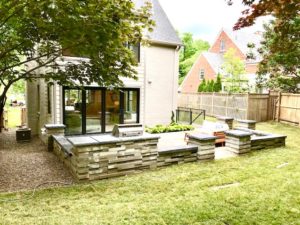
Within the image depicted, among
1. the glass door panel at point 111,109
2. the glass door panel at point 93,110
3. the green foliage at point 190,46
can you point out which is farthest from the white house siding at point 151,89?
the green foliage at point 190,46

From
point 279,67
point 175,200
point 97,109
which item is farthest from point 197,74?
point 175,200

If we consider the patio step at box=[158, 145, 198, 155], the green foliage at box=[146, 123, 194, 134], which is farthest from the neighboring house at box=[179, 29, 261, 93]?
the patio step at box=[158, 145, 198, 155]

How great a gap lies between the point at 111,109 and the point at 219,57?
24.0 m

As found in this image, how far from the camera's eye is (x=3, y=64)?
20.5ft

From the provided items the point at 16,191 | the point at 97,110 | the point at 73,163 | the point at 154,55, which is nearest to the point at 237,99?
the point at 154,55

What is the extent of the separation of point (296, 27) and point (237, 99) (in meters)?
12.2

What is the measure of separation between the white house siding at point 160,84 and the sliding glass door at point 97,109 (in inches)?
41.0

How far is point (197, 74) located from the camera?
31531 mm

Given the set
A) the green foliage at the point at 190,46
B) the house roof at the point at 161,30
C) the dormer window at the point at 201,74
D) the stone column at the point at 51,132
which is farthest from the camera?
the green foliage at the point at 190,46

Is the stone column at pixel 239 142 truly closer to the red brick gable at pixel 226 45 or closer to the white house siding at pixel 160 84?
the white house siding at pixel 160 84

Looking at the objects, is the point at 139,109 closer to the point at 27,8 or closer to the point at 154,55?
the point at 154,55

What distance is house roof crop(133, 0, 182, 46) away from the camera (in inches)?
503

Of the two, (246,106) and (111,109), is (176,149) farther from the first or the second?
(246,106)

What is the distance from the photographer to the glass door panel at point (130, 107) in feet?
38.9
